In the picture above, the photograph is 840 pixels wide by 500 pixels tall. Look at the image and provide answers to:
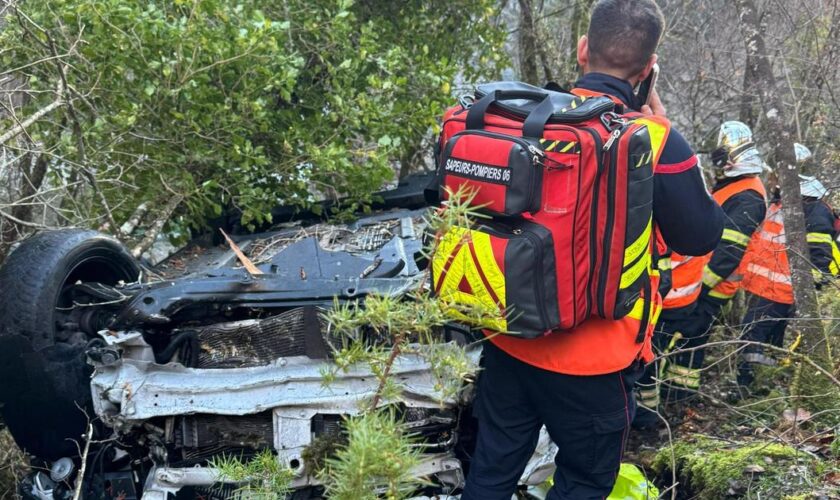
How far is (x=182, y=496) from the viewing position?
3.15 meters

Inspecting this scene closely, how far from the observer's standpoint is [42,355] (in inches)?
119

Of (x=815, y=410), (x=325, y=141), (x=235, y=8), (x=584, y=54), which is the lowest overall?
(x=815, y=410)

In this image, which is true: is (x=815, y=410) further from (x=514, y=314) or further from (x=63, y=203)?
(x=63, y=203)

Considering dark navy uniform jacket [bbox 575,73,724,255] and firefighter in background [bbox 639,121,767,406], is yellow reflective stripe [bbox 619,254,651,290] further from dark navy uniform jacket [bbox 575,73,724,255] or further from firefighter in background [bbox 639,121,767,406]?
firefighter in background [bbox 639,121,767,406]

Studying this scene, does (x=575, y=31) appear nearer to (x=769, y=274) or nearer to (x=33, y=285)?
(x=769, y=274)

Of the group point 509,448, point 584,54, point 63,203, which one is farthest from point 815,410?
point 63,203

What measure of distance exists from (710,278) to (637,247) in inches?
113

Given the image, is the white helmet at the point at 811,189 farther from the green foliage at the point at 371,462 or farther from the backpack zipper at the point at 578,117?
the green foliage at the point at 371,462

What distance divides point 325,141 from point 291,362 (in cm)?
201

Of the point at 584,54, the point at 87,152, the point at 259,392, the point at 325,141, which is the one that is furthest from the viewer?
the point at 325,141

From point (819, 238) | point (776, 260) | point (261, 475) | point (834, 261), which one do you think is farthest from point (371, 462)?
point (834, 261)

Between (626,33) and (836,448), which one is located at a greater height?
(626,33)

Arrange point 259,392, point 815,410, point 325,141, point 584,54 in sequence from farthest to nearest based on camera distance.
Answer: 1. point 325,141
2. point 815,410
3. point 259,392
4. point 584,54

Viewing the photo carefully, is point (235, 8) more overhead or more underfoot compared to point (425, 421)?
more overhead
